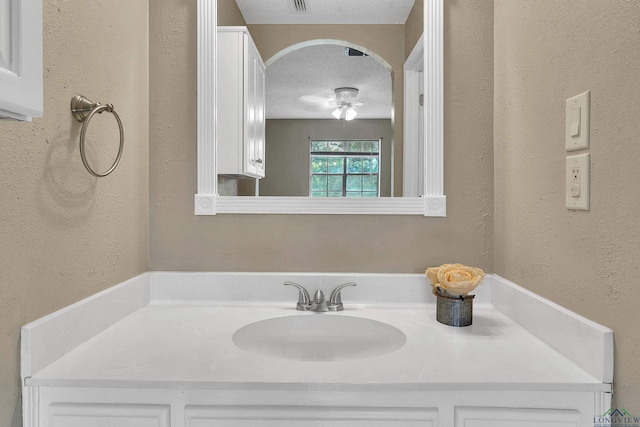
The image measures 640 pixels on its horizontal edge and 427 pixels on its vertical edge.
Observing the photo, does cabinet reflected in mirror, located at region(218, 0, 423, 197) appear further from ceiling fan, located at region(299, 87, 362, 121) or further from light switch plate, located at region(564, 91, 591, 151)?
light switch plate, located at region(564, 91, 591, 151)

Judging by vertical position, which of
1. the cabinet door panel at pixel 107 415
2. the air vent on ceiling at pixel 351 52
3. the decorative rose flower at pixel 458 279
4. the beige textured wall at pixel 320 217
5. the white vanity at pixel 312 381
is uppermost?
the air vent on ceiling at pixel 351 52

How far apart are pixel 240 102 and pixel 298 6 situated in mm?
372

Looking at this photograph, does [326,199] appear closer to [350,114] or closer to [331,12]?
[350,114]

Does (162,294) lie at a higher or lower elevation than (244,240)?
lower

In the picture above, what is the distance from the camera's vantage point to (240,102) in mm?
1386

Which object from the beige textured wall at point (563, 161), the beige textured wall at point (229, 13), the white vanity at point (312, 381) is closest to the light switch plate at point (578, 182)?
the beige textured wall at point (563, 161)

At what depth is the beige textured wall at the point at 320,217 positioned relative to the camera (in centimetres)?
137

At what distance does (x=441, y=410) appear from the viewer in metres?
0.81

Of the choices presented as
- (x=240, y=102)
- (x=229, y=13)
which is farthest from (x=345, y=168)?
(x=229, y=13)

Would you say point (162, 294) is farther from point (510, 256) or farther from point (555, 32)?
point (555, 32)

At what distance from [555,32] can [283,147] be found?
0.81m

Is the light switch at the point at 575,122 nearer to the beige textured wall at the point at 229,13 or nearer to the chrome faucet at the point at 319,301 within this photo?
the chrome faucet at the point at 319,301

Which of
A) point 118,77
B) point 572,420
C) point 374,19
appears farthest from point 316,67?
point 572,420

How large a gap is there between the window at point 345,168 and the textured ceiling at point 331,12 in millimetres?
418
